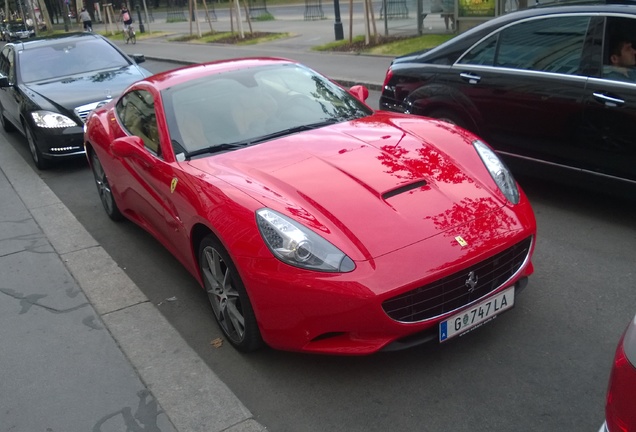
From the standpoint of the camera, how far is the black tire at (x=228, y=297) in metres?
3.69

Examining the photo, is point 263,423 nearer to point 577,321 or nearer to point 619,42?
point 577,321

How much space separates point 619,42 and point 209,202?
3366mm

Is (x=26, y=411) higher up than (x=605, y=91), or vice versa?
(x=605, y=91)

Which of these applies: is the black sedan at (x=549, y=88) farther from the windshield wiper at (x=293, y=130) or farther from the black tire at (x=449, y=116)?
the windshield wiper at (x=293, y=130)

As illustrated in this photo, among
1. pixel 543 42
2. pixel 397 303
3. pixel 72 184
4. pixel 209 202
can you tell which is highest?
pixel 543 42

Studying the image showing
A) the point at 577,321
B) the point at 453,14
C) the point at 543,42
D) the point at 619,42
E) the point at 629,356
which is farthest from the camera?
the point at 453,14

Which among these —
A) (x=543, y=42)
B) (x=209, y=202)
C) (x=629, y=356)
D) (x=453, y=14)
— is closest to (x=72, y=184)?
(x=209, y=202)

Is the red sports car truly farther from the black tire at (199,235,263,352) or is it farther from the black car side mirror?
the black car side mirror

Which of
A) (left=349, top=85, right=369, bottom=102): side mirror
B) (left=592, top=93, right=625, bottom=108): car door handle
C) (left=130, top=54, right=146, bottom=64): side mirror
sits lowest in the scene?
(left=130, top=54, right=146, bottom=64): side mirror

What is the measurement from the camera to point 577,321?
12.8ft

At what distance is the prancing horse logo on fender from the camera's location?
343 cm

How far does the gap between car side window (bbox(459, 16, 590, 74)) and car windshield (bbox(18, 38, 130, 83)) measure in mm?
5771

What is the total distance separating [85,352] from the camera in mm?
4156

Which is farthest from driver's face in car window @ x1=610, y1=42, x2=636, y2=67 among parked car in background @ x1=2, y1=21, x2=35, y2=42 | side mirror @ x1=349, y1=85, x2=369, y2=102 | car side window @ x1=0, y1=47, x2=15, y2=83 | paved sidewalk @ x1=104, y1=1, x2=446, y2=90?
parked car in background @ x1=2, y1=21, x2=35, y2=42
